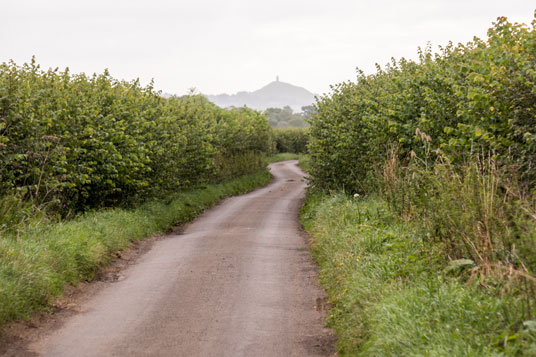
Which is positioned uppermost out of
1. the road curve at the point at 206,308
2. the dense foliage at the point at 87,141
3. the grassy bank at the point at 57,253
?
the dense foliage at the point at 87,141

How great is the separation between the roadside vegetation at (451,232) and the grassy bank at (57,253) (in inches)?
184

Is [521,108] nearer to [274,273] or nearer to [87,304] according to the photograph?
[274,273]

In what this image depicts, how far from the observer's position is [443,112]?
13.1 meters

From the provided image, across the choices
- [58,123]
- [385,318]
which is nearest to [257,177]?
[58,123]

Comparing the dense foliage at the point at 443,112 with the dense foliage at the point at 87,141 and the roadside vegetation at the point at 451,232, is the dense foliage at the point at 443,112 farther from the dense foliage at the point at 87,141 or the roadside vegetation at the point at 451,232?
the dense foliage at the point at 87,141

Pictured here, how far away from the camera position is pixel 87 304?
926 cm

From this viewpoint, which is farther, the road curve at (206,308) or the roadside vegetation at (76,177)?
the roadside vegetation at (76,177)

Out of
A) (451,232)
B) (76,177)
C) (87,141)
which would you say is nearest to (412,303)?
(451,232)

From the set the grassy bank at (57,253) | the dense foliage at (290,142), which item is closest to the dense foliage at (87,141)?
the grassy bank at (57,253)

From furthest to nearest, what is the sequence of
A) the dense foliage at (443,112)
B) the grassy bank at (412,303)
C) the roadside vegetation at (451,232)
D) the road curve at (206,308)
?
the dense foliage at (443,112) < the road curve at (206,308) < the roadside vegetation at (451,232) < the grassy bank at (412,303)

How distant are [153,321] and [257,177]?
36.9 m

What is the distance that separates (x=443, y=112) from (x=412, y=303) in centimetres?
776

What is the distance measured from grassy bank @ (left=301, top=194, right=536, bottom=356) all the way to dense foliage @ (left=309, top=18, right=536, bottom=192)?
1.97m

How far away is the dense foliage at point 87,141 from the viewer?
12.5 meters
